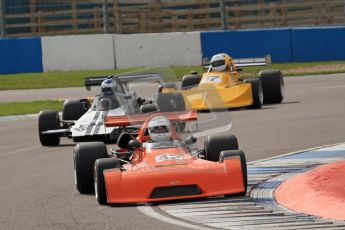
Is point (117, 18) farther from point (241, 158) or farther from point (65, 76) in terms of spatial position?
point (241, 158)

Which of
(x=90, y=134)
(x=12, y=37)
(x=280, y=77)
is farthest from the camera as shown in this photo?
(x=12, y=37)

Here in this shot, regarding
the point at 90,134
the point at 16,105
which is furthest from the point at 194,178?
the point at 16,105

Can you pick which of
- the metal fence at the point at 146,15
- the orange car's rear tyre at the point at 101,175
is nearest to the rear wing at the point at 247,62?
the metal fence at the point at 146,15

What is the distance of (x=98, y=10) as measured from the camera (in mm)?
36562

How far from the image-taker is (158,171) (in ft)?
35.9

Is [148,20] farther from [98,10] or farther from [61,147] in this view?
[61,147]

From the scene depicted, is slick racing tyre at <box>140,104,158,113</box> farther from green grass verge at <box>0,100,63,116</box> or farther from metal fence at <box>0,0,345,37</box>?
metal fence at <box>0,0,345,37</box>

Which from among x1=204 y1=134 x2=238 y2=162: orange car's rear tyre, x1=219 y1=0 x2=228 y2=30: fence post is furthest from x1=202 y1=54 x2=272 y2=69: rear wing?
x1=204 y1=134 x2=238 y2=162: orange car's rear tyre

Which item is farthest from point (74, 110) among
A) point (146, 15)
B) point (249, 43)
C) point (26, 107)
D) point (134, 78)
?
point (146, 15)

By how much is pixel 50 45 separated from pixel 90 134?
59.8ft

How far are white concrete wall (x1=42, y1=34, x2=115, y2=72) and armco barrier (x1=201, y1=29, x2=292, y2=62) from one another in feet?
9.82

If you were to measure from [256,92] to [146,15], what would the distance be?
16.2m

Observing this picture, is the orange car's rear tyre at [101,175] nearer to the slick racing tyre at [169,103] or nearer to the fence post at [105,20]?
the slick racing tyre at [169,103]

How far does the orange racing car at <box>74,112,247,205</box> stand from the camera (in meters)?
10.8
